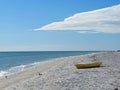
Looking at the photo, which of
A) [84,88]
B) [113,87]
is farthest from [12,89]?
[113,87]

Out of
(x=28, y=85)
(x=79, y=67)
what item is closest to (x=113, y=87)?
(x=28, y=85)

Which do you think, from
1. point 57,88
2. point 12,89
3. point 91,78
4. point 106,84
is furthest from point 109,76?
point 12,89

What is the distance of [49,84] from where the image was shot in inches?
739

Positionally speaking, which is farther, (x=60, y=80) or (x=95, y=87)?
(x=60, y=80)

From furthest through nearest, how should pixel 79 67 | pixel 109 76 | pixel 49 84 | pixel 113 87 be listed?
pixel 79 67 → pixel 109 76 → pixel 49 84 → pixel 113 87

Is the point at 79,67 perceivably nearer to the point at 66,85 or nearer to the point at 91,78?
the point at 91,78

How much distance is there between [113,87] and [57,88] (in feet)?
9.09

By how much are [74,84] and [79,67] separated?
7.96 meters

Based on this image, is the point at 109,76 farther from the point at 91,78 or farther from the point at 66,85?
the point at 66,85

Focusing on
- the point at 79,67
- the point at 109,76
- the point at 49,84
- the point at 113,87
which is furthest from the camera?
the point at 79,67

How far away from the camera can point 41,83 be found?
1941 centimetres

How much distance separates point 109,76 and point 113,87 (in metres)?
3.60

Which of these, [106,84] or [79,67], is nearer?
[106,84]

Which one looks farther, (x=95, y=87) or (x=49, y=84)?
(x=49, y=84)
